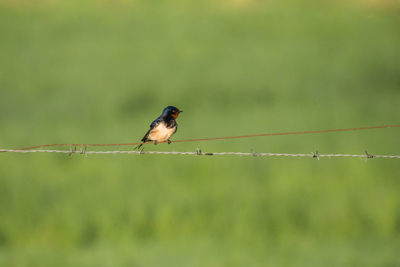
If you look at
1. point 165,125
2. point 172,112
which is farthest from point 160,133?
point 172,112

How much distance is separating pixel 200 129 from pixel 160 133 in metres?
5.26

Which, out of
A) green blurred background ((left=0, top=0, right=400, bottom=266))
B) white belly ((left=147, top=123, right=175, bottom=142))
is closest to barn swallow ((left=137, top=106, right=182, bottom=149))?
white belly ((left=147, top=123, right=175, bottom=142))

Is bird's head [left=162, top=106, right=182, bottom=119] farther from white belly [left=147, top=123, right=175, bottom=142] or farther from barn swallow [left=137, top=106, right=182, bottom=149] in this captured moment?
white belly [left=147, top=123, right=175, bottom=142]

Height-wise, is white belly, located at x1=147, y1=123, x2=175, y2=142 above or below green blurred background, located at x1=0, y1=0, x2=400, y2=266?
below

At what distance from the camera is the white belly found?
23.2 feet

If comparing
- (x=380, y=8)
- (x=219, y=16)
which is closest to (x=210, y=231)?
(x=219, y=16)

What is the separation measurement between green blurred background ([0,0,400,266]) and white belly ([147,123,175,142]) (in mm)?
2319

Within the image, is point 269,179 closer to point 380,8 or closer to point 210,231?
point 210,231

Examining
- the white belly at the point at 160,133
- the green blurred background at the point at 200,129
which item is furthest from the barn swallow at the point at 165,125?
the green blurred background at the point at 200,129

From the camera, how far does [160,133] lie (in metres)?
7.11

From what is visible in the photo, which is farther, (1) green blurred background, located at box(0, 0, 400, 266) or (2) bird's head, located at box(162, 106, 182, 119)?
(1) green blurred background, located at box(0, 0, 400, 266)

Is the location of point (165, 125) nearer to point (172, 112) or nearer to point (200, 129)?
point (172, 112)

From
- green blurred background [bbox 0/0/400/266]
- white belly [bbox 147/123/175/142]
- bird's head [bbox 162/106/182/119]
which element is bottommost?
white belly [bbox 147/123/175/142]

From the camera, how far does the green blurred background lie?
31.0 feet
